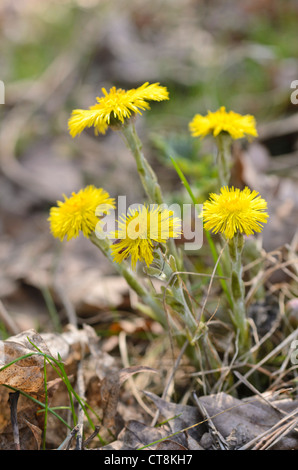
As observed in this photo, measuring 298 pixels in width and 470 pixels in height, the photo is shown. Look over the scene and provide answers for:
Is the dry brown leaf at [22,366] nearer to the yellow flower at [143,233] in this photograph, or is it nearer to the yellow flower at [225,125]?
the yellow flower at [143,233]

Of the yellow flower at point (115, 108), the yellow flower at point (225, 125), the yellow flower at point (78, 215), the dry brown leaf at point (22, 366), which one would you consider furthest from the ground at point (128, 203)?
the yellow flower at point (115, 108)

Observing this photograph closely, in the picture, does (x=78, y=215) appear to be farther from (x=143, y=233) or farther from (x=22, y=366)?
(x=22, y=366)

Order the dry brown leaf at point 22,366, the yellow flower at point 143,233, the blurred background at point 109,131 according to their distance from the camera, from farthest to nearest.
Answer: the blurred background at point 109,131 < the dry brown leaf at point 22,366 < the yellow flower at point 143,233

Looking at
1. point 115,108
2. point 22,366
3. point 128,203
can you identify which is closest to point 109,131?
point 128,203

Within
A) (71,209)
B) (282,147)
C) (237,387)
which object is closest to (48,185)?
(282,147)

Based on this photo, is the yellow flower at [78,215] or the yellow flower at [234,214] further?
the yellow flower at [78,215]

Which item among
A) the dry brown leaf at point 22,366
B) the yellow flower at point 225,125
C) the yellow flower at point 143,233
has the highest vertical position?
the yellow flower at point 225,125
